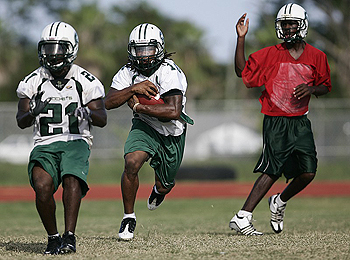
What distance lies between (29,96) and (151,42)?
138 centimetres

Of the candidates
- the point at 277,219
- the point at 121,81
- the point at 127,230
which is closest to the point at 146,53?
the point at 121,81

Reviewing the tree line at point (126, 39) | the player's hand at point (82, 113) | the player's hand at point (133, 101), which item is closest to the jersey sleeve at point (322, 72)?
the player's hand at point (133, 101)

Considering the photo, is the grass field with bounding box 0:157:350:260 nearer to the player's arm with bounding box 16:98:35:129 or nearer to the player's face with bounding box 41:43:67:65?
the player's arm with bounding box 16:98:35:129

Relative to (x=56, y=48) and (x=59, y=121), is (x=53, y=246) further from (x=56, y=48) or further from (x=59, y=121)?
(x=56, y=48)

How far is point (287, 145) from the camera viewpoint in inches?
257

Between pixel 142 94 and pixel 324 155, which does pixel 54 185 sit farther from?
pixel 324 155

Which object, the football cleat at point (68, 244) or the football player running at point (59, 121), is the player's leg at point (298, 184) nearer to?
the football player running at point (59, 121)

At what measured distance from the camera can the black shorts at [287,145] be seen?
21.4 ft

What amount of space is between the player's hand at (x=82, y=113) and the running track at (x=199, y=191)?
10768 millimetres

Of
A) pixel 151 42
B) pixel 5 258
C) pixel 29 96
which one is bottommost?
pixel 5 258

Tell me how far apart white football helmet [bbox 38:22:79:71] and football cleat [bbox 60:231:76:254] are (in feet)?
4.71

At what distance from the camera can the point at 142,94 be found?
6.24 m

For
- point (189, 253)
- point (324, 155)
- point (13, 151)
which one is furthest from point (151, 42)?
point (13, 151)

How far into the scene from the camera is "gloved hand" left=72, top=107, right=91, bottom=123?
5.20 m
